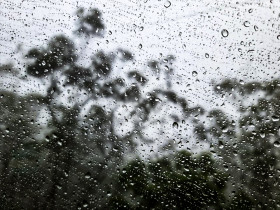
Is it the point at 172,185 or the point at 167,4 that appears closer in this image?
the point at 172,185

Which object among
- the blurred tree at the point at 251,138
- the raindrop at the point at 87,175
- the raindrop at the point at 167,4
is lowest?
the raindrop at the point at 87,175

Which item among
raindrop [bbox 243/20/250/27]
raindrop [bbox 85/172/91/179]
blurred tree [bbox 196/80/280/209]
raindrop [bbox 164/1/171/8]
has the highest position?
raindrop [bbox 164/1/171/8]

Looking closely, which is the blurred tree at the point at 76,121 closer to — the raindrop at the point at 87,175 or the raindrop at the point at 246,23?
the raindrop at the point at 87,175

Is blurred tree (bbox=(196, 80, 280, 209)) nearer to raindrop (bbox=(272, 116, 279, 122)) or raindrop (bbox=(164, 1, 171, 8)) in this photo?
raindrop (bbox=(272, 116, 279, 122))

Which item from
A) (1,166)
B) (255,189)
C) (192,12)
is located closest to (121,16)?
(192,12)

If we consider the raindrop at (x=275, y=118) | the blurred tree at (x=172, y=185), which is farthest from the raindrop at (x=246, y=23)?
the blurred tree at (x=172, y=185)

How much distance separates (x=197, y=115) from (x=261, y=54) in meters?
0.38

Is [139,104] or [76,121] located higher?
[139,104]

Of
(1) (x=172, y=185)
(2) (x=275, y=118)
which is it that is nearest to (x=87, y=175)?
(1) (x=172, y=185)

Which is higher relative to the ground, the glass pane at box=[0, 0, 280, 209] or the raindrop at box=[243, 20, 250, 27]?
the raindrop at box=[243, 20, 250, 27]

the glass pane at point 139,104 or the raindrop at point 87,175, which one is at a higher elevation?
the glass pane at point 139,104

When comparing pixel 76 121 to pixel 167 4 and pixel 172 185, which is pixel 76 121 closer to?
pixel 172 185

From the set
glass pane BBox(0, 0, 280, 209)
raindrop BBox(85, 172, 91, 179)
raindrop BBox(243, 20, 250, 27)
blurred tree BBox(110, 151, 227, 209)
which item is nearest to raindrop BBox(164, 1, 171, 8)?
glass pane BBox(0, 0, 280, 209)

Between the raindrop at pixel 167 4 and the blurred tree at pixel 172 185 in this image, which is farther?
the raindrop at pixel 167 4
